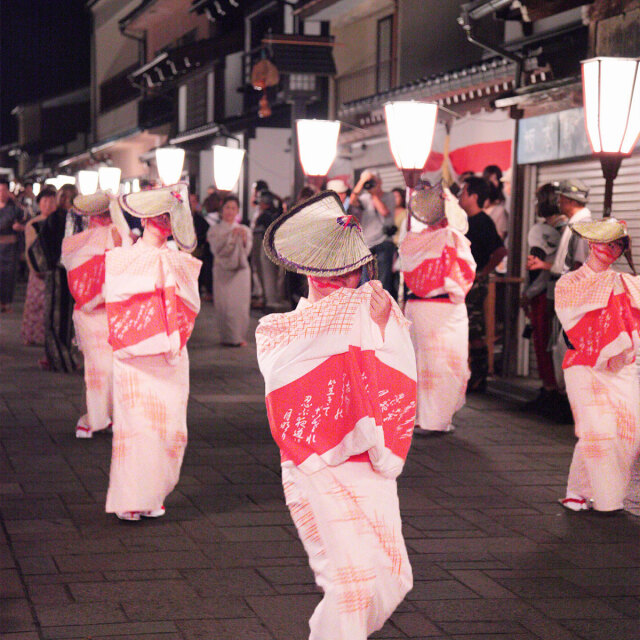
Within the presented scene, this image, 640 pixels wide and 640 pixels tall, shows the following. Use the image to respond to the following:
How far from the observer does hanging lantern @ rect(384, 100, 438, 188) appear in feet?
29.9

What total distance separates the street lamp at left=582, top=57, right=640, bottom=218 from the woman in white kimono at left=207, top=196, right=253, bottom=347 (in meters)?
8.34

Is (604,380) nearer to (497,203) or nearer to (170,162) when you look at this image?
(497,203)

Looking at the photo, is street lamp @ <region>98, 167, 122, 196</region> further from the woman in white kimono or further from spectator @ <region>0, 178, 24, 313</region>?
the woman in white kimono

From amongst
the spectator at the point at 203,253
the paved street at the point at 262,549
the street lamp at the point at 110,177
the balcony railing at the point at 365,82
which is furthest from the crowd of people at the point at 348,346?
the balcony railing at the point at 365,82

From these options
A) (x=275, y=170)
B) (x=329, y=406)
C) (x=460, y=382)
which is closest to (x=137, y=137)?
(x=275, y=170)

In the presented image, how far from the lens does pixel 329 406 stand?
3930 millimetres

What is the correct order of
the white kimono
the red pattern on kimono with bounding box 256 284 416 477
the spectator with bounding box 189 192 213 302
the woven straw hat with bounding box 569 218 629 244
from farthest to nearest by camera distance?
the spectator with bounding box 189 192 213 302
the white kimono
the woven straw hat with bounding box 569 218 629 244
the red pattern on kimono with bounding box 256 284 416 477

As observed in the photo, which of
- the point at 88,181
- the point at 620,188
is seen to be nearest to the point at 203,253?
the point at 88,181

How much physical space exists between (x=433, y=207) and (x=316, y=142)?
176 cm

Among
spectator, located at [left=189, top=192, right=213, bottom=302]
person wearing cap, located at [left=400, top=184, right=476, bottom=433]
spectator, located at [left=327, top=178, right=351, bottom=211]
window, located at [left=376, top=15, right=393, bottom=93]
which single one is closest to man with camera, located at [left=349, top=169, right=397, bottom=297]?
spectator, located at [left=327, top=178, right=351, bottom=211]

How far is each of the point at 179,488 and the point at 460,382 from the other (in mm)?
2901

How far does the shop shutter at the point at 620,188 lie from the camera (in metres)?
10.8

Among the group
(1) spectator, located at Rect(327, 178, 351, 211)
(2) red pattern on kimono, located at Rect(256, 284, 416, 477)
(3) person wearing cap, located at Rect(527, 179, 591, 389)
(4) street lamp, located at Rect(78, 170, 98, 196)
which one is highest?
(4) street lamp, located at Rect(78, 170, 98, 196)

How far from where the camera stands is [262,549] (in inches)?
232
